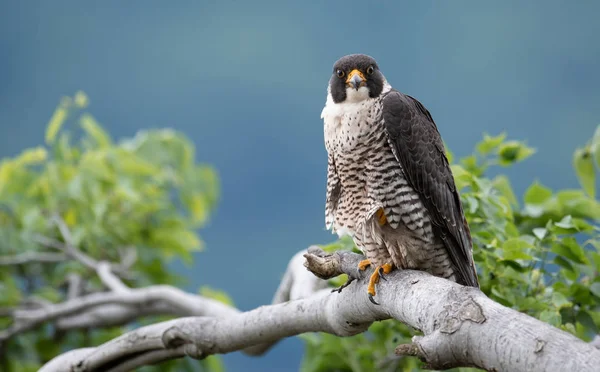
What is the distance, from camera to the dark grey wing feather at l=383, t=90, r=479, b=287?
2.80 meters

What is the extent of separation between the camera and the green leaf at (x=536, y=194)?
12.2 ft

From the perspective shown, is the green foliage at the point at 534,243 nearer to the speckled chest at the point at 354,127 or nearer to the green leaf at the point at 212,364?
the speckled chest at the point at 354,127

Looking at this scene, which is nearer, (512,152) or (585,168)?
(585,168)

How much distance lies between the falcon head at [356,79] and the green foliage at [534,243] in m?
0.59

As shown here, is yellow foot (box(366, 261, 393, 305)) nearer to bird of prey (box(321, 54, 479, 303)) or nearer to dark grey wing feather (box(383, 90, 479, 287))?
bird of prey (box(321, 54, 479, 303))

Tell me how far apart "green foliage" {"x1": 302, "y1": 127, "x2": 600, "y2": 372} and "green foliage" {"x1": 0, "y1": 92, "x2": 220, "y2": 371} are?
115 inches

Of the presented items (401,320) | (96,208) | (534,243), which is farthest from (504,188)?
(96,208)

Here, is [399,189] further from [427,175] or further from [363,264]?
[363,264]

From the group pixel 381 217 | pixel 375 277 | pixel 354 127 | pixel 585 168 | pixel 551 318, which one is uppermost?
pixel 354 127

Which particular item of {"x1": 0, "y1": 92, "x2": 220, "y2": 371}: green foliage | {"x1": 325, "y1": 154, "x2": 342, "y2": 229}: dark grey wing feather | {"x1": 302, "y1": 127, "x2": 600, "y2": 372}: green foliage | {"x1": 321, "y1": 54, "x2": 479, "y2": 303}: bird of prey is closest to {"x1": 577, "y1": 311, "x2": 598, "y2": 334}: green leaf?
{"x1": 302, "y1": 127, "x2": 600, "y2": 372}: green foliage

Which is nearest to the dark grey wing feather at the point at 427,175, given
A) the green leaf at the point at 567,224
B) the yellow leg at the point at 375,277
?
the yellow leg at the point at 375,277

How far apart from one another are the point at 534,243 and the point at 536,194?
2.33ft

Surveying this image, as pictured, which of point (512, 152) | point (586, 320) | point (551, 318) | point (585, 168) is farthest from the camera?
point (512, 152)

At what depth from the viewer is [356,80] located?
2.89 meters
